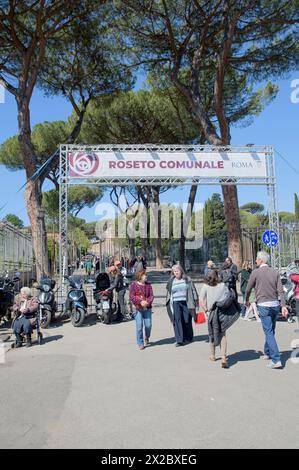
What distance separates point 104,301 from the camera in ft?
34.3

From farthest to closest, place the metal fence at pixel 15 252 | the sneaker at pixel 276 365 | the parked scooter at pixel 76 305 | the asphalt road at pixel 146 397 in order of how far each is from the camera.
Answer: the metal fence at pixel 15 252, the parked scooter at pixel 76 305, the sneaker at pixel 276 365, the asphalt road at pixel 146 397

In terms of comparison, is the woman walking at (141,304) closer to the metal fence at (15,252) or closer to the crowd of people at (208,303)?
the crowd of people at (208,303)

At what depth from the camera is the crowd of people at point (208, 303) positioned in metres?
6.28

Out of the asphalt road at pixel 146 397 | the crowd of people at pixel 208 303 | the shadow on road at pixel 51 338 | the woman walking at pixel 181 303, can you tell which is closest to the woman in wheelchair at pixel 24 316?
the crowd of people at pixel 208 303

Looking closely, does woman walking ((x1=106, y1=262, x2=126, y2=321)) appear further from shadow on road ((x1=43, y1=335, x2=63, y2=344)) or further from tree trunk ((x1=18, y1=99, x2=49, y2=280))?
tree trunk ((x1=18, y1=99, x2=49, y2=280))

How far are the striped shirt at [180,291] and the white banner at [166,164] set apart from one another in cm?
536

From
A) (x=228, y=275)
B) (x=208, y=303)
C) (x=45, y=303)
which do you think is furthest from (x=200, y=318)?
(x=45, y=303)

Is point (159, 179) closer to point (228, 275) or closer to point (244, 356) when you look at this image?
point (228, 275)

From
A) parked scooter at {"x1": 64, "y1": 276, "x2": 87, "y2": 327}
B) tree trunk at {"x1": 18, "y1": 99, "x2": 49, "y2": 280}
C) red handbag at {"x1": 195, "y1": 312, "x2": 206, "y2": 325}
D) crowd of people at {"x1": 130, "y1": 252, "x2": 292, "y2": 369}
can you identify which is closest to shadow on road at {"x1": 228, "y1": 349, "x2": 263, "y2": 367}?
crowd of people at {"x1": 130, "y1": 252, "x2": 292, "y2": 369}

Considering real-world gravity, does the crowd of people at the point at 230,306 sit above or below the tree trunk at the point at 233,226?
below

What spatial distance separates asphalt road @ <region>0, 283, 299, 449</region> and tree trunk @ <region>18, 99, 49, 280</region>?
21.1 ft
